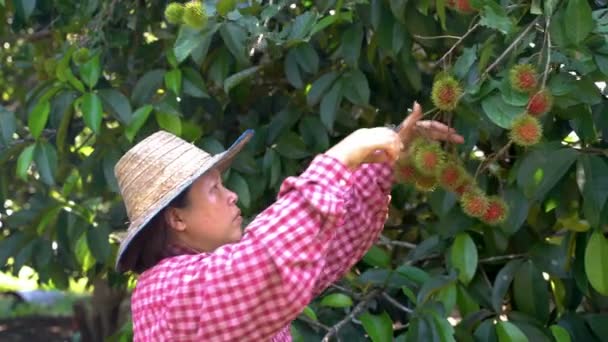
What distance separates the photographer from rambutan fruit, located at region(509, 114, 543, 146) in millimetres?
1523

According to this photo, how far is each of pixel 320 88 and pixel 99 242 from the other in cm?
64

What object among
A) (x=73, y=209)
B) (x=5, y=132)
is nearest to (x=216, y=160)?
(x=5, y=132)

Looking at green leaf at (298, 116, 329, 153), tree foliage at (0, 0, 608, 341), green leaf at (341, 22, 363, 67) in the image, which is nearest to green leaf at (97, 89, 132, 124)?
tree foliage at (0, 0, 608, 341)

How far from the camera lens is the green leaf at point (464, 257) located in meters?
2.12

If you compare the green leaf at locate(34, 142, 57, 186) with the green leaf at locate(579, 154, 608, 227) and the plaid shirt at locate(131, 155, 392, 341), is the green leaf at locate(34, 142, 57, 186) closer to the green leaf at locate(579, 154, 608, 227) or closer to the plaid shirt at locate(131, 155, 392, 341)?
the plaid shirt at locate(131, 155, 392, 341)

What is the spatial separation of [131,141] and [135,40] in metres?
0.51

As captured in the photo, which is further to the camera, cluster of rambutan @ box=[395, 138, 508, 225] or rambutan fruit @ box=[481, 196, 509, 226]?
rambutan fruit @ box=[481, 196, 509, 226]

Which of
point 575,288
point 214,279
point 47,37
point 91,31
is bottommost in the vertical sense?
point 575,288

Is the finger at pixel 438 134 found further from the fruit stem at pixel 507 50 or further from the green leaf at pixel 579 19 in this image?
the green leaf at pixel 579 19

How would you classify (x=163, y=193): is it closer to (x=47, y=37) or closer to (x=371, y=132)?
(x=371, y=132)

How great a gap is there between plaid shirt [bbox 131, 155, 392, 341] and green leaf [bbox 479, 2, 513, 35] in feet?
1.20

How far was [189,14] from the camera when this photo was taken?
1.82 metres

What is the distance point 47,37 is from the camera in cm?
305

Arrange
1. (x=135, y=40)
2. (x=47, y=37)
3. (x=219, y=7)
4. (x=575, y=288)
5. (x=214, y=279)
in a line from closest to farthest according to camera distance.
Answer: (x=214, y=279) → (x=219, y=7) → (x=575, y=288) → (x=135, y=40) → (x=47, y=37)
